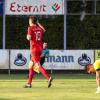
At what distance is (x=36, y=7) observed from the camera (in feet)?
99.9

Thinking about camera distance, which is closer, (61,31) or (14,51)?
(14,51)

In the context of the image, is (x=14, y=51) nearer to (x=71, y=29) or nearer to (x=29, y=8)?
(x=29, y=8)

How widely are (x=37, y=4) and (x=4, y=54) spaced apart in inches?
141

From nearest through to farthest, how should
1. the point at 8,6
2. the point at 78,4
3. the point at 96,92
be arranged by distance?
the point at 96,92 → the point at 8,6 → the point at 78,4

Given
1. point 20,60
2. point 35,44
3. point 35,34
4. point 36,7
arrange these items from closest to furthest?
point 35,34, point 35,44, point 20,60, point 36,7

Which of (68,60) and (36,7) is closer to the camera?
(68,60)

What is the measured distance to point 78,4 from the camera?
32.3m

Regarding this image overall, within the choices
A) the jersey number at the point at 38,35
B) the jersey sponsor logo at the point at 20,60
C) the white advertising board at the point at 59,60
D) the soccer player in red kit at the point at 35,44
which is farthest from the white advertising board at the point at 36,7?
the jersey number at the point at 38,35

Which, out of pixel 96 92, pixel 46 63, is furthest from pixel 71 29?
pixel 96 92

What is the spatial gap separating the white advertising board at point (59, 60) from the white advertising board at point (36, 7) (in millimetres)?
2754

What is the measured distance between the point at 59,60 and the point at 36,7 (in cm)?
352

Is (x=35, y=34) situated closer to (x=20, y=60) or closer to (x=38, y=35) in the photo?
(x=38, y=35)

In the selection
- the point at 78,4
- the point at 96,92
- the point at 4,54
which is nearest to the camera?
the point at 96,92

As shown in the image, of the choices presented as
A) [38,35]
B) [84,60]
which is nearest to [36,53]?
[38,35]
